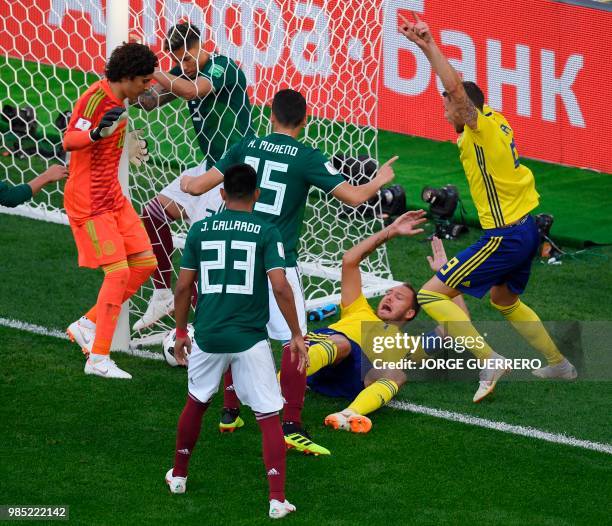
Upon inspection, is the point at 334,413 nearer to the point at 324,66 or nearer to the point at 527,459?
the point at 527,459

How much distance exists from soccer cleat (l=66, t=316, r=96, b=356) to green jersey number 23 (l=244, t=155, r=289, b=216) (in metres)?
1.94

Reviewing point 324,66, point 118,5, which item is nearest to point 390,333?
point 118,5

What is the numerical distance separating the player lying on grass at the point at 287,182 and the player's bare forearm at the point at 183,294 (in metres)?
0.95

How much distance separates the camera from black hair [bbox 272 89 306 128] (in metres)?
6.60

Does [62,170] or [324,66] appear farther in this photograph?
[324,66]

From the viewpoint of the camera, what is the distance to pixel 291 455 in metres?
6.58

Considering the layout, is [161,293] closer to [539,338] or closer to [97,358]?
[97,358]

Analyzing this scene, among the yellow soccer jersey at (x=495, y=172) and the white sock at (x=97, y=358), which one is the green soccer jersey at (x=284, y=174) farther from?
the white sock at (x=97, y=358)

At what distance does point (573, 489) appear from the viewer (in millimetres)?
6223

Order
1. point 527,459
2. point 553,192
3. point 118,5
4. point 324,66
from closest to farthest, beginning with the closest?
point 527,459, point 118,5, point 324,66, point 553,192

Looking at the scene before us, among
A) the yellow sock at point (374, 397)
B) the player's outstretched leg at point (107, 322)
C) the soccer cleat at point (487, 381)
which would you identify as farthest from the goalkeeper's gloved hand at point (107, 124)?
the soccer cleat at point (487, 381)

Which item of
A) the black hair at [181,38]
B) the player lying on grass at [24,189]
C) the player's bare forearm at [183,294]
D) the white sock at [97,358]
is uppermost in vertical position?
the black hair at [181,38]

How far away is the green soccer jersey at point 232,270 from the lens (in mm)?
5637

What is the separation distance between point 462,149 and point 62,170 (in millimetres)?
2447
